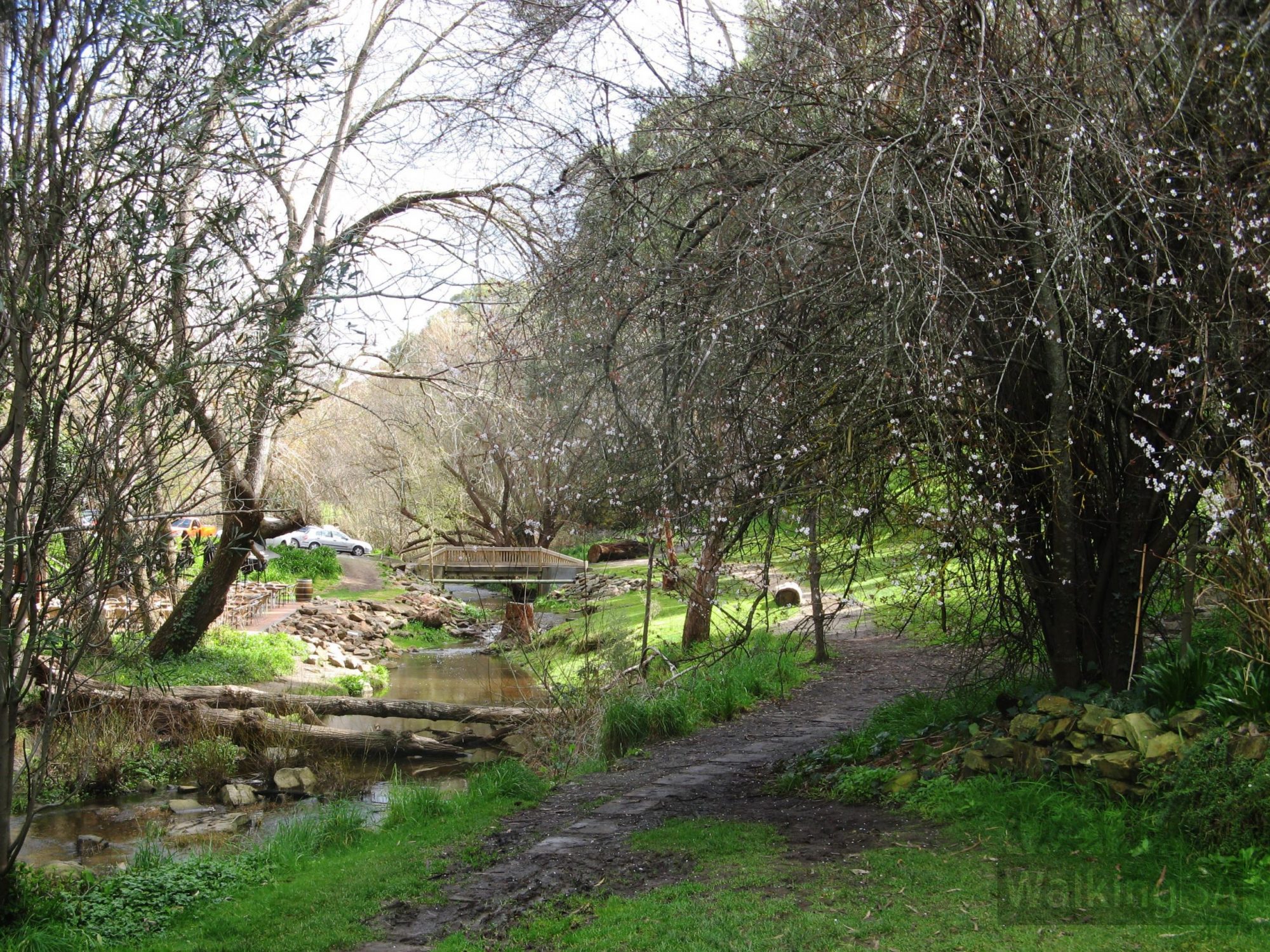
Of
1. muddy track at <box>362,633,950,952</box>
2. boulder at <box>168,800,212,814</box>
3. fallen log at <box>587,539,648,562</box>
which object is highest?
fallen log at <box>587,539,648,562</box>

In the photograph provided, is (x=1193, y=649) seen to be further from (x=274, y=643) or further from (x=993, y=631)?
(x=274, y=643)

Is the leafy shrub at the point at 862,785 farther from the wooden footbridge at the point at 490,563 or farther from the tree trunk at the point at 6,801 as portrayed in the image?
the wooden footbridge at the point at 490,563

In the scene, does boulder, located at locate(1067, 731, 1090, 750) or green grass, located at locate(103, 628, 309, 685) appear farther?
green grass, located at locate(103, 628, 309, 685)

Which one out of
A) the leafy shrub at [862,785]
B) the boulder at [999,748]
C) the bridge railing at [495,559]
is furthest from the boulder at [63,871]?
the bridge railing at [495,559]

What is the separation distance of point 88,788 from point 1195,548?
1153 cm

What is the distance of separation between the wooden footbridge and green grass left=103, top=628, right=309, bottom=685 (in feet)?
10.9

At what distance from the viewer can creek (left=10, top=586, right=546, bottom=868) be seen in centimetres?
972

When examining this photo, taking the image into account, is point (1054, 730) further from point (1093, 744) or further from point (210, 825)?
point (210, 825)

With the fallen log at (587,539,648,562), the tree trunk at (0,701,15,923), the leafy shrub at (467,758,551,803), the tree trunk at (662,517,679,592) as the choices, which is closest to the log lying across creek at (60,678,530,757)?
the leafy shrub at (467,758,551,803)

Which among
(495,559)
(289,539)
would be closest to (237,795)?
(495,559)

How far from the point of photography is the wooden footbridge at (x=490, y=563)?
2147 centimetres

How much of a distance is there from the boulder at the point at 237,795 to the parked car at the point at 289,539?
22.5 m

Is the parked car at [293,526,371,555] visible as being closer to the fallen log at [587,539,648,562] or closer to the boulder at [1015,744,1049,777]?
the fallen log at [587,539,648,562]

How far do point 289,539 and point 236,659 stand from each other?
21.6 meters
